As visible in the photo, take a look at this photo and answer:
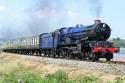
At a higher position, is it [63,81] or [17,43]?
[17,43]

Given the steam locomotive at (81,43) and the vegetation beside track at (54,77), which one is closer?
the vegetation beside track at (54,77)

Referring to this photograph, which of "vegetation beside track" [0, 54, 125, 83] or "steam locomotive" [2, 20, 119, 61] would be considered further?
"steam locomotive" [2, 20, 119, 61]

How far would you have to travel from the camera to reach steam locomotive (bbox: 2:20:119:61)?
1331 inches

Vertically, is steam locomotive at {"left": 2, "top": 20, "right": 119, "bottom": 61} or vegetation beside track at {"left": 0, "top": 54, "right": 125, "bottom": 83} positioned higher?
steam locomotive at {"left": 2, "top": 20, "right": 119, "bottom": 61}

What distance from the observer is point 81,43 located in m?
36.4

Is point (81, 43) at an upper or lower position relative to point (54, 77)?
upper

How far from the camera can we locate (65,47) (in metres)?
40.3

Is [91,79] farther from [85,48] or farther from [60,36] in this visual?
[60,36]

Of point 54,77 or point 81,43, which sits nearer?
point 54,77

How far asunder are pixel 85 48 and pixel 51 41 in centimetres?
1099

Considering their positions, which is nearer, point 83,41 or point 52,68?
point 52,68

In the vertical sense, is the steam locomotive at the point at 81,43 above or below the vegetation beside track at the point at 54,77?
above

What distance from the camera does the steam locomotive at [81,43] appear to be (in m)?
33.8

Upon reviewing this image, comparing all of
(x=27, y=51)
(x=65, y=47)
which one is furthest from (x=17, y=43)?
(x=65, y=47)
